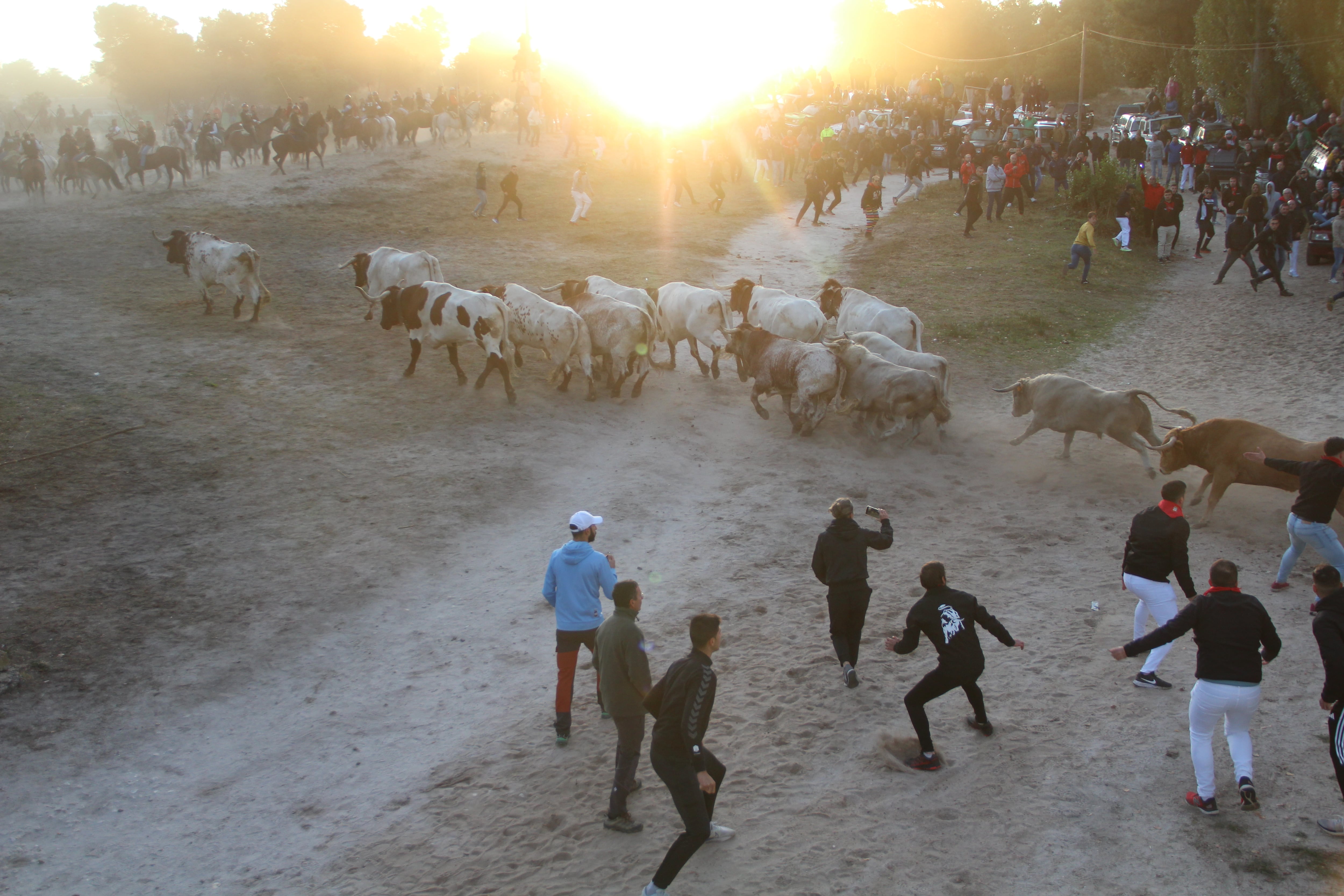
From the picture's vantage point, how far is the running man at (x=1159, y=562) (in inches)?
289

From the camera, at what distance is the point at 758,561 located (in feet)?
32.6

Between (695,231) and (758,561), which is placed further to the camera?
(695,231)

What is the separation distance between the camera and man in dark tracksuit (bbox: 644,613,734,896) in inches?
205

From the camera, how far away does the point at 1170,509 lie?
24.4ft

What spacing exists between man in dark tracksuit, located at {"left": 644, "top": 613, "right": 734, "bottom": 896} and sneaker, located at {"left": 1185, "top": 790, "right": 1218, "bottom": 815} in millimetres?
3126

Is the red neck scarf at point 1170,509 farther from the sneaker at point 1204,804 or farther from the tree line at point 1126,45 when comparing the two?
the tree line at point 1126,45

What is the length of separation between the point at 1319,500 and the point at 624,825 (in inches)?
268

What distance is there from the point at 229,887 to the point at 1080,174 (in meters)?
26.4

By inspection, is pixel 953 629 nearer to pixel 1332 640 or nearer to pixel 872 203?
pixel 1332 640

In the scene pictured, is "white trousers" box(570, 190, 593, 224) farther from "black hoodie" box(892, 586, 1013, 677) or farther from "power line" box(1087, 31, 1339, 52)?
"power line" box(1087, 31, 1339, 52)

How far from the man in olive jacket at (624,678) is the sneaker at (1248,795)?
3.75 m

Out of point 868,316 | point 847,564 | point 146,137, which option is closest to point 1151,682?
point 847,564

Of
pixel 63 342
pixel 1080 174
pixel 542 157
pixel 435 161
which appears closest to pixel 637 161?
pixel 542 157

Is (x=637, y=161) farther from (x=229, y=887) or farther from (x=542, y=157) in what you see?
(x=229, y=887)
